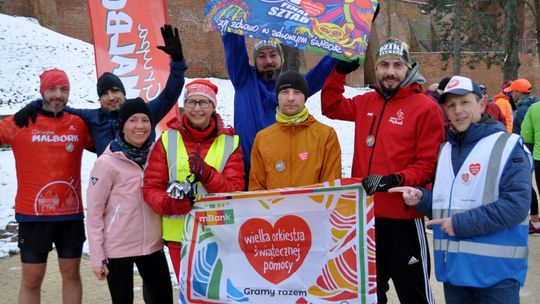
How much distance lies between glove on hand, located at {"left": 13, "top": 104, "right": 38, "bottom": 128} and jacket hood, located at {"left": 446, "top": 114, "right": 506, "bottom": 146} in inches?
127

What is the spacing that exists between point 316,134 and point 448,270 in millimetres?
1279

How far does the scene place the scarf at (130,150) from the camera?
13.4 feet

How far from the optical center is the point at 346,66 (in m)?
4.16

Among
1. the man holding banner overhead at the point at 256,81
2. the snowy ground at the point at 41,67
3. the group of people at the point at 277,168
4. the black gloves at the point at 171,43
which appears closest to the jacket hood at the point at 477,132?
the group of people at the point at 277,168

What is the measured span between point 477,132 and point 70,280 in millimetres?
3394

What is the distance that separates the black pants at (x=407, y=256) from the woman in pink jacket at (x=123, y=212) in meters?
1.69

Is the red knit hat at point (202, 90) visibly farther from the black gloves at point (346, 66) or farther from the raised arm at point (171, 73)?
the black gloves at point (346, 66)

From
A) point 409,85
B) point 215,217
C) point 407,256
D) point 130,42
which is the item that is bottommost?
point 407,256

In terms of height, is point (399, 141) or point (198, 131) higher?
point (198, 131)

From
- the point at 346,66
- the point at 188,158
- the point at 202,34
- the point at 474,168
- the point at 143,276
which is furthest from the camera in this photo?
the point at 202,34

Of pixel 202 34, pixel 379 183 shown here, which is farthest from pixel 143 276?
pixel 202 34

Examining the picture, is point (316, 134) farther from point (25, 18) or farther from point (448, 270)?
point (25, 18)

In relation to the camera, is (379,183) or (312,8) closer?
(379,183)

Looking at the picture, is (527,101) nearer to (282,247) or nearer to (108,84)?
(282,247)
